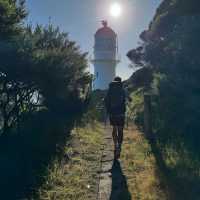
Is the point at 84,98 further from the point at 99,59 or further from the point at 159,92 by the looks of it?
the point at 99,59

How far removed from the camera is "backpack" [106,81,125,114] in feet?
29.4

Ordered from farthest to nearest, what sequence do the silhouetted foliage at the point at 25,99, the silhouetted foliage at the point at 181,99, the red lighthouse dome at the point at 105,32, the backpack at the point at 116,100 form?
the red lighthouse dome at the point at 105,32 → the backpack at the point at 116,100 → the silhouetted foliage at the point at 181,99 → the silhouetted foliage at the point at 25,99

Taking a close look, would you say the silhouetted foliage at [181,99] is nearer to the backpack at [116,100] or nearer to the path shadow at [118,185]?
the path shadow at [118,185]

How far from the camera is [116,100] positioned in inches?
352

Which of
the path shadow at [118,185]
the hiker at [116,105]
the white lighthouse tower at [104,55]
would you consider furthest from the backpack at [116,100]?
the white lighthouse tower at [104,55]

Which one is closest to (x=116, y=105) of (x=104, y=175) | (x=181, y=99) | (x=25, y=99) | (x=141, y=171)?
(x=141, y=171)

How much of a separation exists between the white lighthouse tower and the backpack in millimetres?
32412

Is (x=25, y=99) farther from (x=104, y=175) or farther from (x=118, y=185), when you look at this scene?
(x=118, y=185)

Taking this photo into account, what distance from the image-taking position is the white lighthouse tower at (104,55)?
138 ft

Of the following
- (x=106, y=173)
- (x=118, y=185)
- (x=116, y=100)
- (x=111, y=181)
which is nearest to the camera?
(x=118, y=185)

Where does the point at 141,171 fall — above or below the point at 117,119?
below

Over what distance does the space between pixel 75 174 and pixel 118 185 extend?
1.05 meters

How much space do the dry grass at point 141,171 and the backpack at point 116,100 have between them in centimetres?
107

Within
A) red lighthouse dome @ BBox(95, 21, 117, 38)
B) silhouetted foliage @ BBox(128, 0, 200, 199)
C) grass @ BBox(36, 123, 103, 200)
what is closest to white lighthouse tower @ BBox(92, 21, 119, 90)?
red lighthouse dome @ BBox(95, 21, 117, 38)
